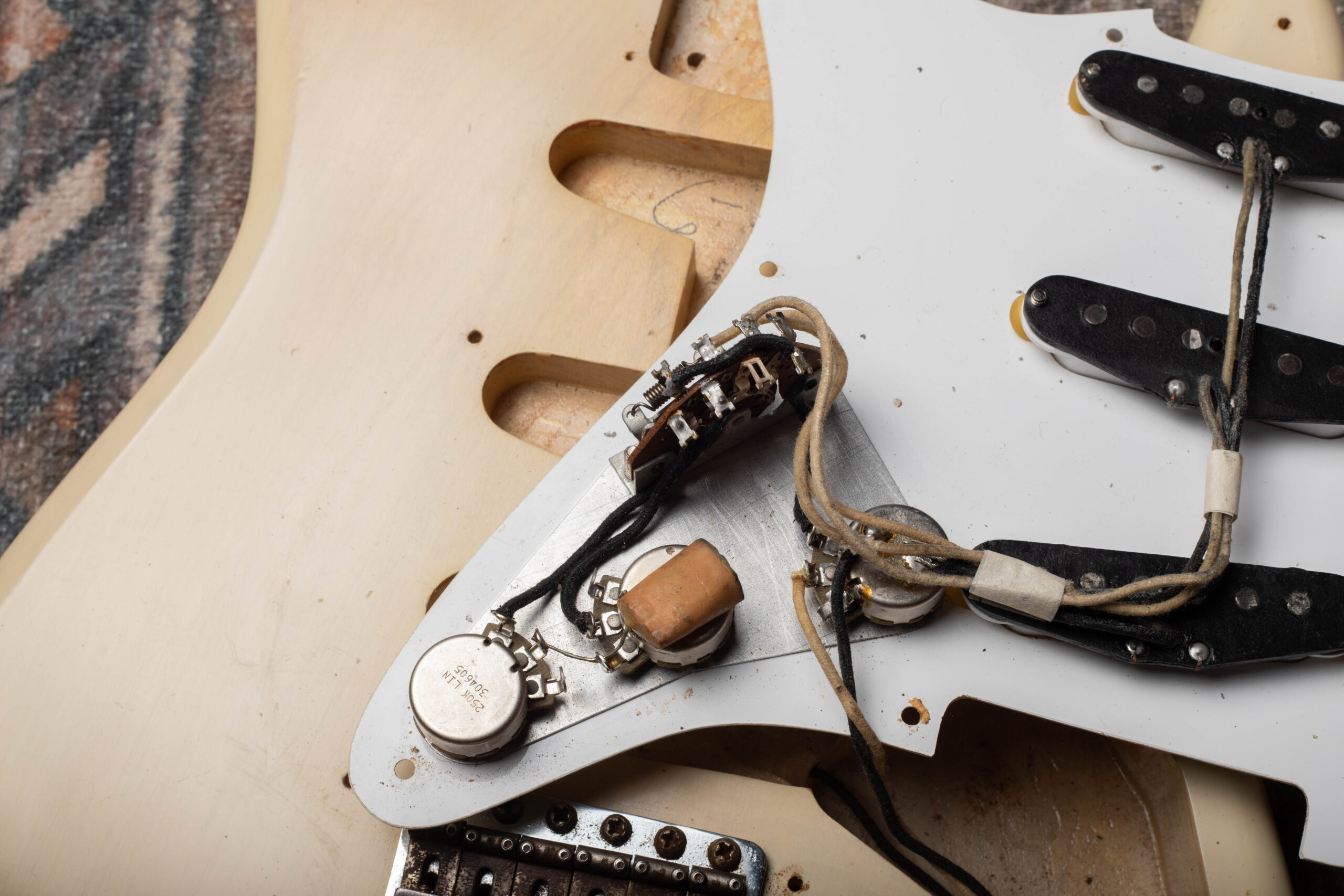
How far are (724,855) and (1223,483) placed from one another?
1.57ft

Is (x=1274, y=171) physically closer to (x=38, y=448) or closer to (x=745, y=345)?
(x=745, y=345)

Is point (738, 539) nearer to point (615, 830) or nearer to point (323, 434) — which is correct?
point (615, 830)

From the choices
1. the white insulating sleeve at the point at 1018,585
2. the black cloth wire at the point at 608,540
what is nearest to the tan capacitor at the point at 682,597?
the black cloth wire at the point at 608,540

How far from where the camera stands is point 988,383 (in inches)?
31.3

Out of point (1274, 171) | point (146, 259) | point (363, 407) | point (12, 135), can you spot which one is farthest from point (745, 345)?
point (12, 135)

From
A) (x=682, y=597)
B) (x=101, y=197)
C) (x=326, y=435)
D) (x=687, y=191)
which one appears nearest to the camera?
(x=682, y=597)

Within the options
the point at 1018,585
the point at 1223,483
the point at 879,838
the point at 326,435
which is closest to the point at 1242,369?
the point at 1223,483

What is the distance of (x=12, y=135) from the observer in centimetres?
138

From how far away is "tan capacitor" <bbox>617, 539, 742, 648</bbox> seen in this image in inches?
24.8

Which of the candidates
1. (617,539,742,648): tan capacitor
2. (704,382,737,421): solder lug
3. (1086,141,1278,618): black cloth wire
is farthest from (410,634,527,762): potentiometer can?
(1086,141,1278,618): black cloth wire

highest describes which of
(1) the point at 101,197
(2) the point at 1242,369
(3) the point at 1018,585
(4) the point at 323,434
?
(2) the point at 1242,369

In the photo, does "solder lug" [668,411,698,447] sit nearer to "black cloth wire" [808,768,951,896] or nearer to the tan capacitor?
→ the tan capacitor

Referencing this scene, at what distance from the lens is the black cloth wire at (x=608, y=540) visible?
0.70 m

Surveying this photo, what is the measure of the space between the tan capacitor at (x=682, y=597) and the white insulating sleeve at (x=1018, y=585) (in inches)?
7.0
